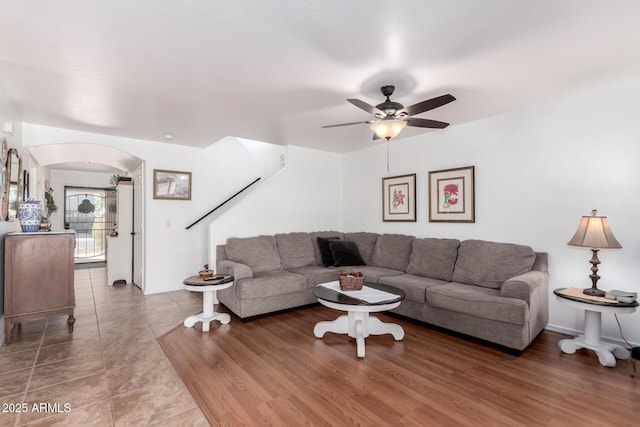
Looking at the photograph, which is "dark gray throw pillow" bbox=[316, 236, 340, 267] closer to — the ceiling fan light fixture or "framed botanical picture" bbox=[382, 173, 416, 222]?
"framed botanical picture" bbox=[382, 173, 416, 222]

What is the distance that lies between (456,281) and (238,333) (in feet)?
7.99

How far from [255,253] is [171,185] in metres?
1.96

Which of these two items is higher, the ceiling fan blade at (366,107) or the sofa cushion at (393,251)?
the ceiling fan blade at (366,107)

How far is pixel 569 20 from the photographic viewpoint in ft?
6.09

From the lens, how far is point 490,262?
11.0ft

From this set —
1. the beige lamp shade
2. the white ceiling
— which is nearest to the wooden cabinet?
the white ceiling

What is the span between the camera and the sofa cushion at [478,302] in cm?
268

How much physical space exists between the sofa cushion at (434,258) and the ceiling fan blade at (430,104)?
1923mm

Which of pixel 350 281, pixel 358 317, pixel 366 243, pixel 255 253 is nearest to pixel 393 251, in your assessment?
pixel 366 243

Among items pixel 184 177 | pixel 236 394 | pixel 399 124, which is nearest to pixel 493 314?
pixel 399 124

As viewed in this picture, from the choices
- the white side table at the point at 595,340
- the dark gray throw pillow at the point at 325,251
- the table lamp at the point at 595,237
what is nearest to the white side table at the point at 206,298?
the dark gray throw pillow at the point at 325,251

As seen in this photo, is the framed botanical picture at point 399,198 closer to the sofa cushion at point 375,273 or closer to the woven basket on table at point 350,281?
the sofa cushion at point 375,273

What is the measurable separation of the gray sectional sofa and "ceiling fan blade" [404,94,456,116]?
1.71 meters

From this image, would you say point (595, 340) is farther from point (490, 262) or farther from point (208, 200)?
point (208, 200)
